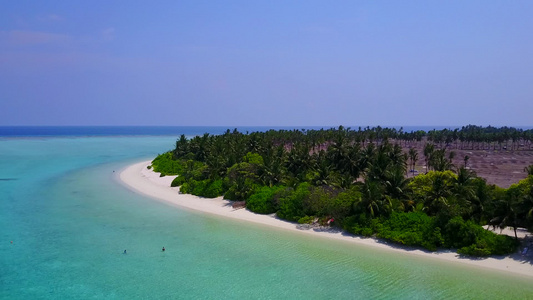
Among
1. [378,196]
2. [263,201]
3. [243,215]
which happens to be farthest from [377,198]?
[243,215]

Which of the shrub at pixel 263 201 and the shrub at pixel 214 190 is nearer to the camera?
the shrub at pixel 263 201

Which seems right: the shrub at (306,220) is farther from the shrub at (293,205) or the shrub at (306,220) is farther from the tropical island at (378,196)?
the shrub at (293,205)

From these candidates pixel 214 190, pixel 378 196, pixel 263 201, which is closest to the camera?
pixel 378 196

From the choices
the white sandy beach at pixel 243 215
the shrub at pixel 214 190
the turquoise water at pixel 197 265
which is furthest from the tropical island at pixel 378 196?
the turquoise water at pixel 197 265

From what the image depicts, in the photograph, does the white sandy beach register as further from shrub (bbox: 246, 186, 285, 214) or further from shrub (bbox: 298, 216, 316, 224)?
shrub (bbox: 246, 186, 285, 214)

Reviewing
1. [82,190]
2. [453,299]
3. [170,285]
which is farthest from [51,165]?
[453,299]

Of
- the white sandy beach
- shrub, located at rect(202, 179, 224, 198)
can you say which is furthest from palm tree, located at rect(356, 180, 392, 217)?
shrub, located at rect(202, 179, 224, 198)

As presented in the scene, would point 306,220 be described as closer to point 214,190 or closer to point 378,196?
point 378,196
